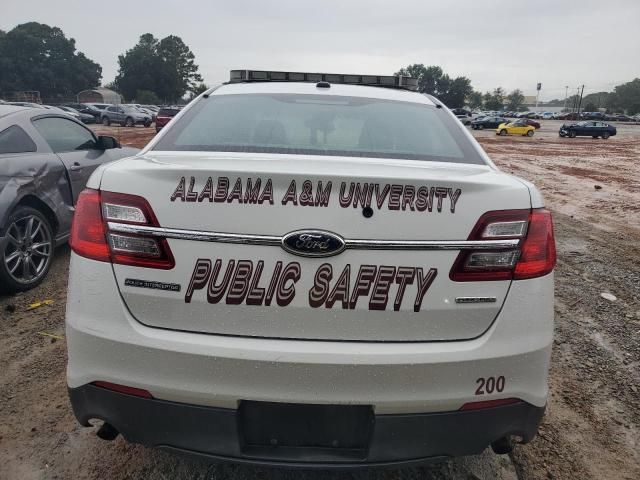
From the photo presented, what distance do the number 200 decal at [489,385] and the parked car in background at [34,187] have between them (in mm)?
3812

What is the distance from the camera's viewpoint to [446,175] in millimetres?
1682

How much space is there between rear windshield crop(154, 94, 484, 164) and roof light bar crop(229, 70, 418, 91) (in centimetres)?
122

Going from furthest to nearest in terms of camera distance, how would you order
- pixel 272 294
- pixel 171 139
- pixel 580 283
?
pixel 580 283
pixel 171 139
pixel 272 294

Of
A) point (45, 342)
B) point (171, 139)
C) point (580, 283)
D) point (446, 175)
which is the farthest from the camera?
point (580, 283)

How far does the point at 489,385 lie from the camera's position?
64.4 inches

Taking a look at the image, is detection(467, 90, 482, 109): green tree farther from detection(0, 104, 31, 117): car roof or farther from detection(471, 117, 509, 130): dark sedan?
detection(0, 104, 31, 117): car roof

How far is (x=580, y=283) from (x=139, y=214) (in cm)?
437

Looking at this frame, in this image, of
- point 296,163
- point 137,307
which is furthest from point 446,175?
point 137,307

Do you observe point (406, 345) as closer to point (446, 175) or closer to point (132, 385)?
point (446, 175)

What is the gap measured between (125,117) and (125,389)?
3766 cm

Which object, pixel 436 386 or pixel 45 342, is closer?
pixel 436 386

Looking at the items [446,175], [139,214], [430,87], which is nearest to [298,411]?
[139,214]

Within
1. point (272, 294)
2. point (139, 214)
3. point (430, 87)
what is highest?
point (430, 87)

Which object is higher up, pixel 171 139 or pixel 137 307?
pixel 171 139
